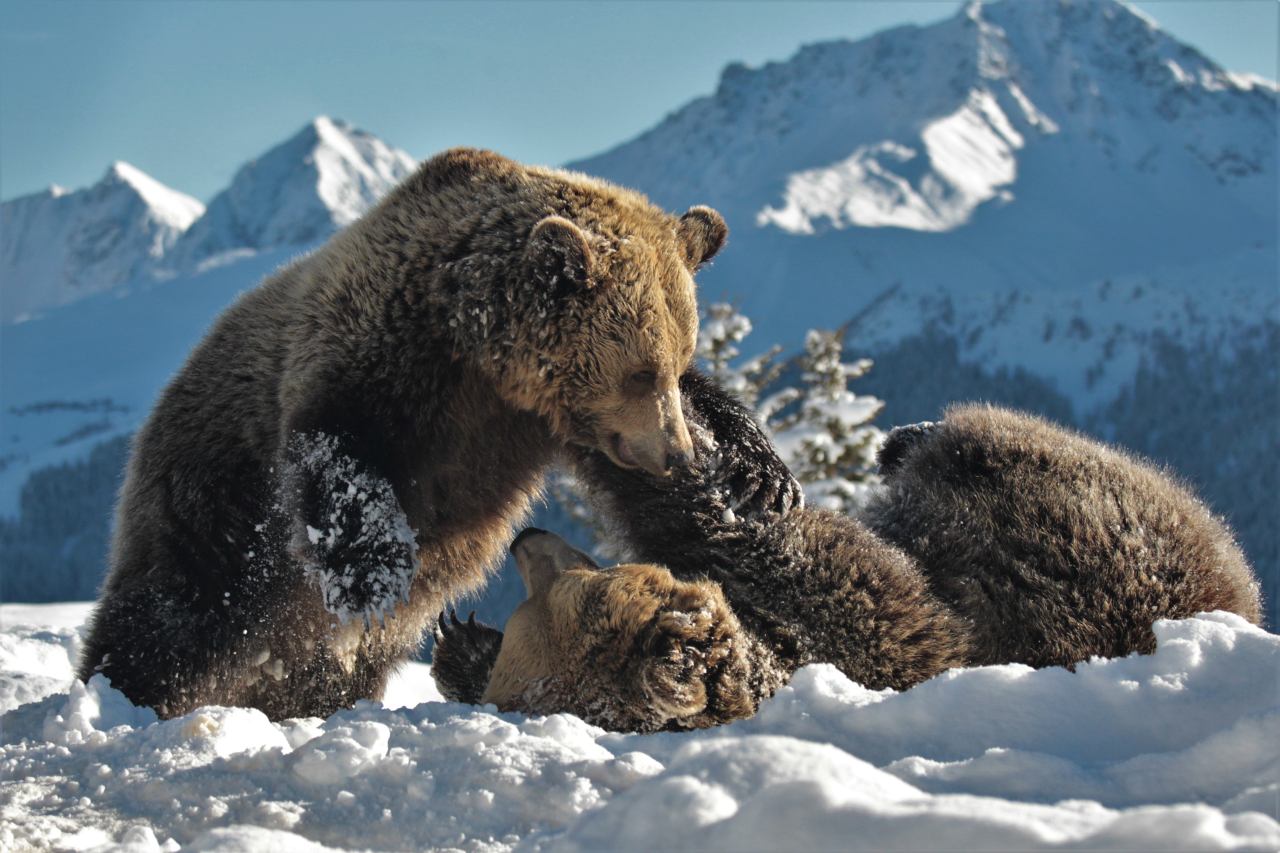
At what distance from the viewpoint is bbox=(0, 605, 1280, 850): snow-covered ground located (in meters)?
1.71

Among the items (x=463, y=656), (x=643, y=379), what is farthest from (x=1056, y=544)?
(x=463, y=656)

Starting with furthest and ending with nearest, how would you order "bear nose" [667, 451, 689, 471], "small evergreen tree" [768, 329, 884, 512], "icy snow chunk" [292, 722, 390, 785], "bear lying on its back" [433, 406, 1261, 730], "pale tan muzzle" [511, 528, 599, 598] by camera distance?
"small evergreen tree" [768, 329, 884, 512] → "bear nose" [667, 451, 689, 471] → "pale tan muzzle" [511, 528, 599, 598] → "bear lying on its back" [433, 406, 1261, 730] → "icy snow chunk" [292, 722, 390, 785]

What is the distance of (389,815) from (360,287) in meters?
2.50

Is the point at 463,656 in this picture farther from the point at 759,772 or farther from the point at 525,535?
the point at 759,772

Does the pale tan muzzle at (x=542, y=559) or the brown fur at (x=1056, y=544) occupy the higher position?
the brown fur at (x=1056, y=544)

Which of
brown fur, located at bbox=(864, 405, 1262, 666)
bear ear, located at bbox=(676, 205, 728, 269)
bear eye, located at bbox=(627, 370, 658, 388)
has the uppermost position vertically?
bear ear, located at bbox=(676, 205, 728, 269)

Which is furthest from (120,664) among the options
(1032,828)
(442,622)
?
(1032,828)

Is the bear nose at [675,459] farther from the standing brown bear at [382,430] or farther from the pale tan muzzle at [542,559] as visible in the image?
the pale tan muzzle at [542,559]

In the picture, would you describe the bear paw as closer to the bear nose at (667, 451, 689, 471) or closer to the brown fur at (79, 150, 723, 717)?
the brown fur at (79, 150, 723, 717)

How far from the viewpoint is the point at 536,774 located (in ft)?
7.55

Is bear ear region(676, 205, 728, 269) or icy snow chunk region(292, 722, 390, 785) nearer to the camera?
icy snow chunk region(292, 722, 390, 785)

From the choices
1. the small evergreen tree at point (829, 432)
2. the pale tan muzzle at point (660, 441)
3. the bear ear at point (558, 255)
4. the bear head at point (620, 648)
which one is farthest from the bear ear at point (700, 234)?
the small evergreen tree at point (829, 432)

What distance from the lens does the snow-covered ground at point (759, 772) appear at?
5.60ft

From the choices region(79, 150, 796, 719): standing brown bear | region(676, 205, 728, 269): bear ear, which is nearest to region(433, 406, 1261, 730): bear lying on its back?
region(79, 150, 796, 719): standing brown bear
